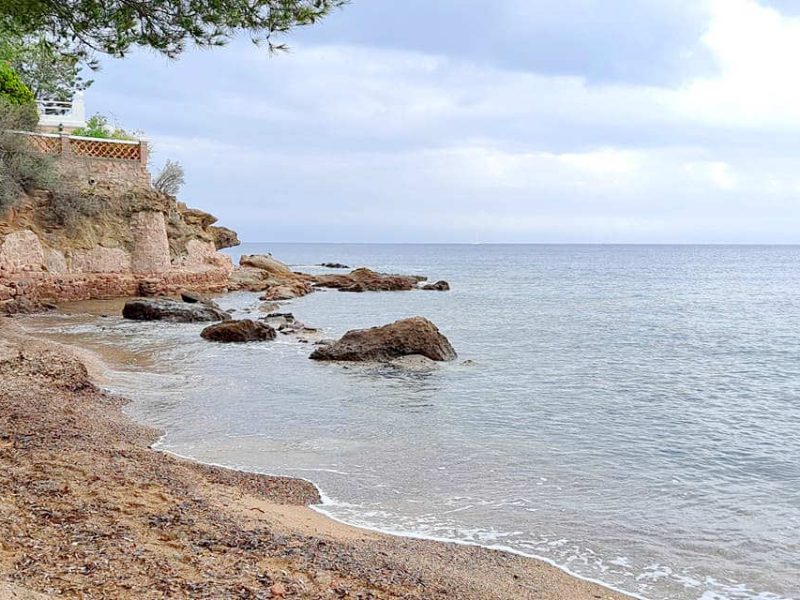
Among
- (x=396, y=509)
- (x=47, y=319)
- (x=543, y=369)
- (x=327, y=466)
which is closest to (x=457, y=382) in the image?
(x=543, y=369)

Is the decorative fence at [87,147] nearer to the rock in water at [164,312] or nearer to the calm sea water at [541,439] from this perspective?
the rock in water at [164,312]

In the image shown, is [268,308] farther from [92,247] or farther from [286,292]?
[286,292]

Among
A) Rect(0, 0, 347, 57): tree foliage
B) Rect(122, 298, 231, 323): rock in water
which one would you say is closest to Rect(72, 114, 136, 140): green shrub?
Rect(122, 298, 231, 323): rock in water

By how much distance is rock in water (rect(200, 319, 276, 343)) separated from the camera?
20.3 meters

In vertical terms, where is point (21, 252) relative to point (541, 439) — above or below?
above

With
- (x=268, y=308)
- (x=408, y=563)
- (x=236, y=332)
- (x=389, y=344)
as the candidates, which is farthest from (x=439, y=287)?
(x=408, y=563)

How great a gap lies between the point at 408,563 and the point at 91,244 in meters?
27.9

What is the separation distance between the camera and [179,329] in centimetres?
2259

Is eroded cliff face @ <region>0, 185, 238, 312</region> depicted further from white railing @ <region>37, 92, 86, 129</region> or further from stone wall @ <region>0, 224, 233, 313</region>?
white railing @ <region>37, 92, 86, 129</region>

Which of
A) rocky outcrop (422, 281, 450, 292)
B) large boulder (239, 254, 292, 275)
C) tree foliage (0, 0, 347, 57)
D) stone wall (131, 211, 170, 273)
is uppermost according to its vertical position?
tree foliage (0, 0, 347, 57)

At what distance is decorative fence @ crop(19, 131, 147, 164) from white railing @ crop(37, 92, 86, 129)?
2.28 metres

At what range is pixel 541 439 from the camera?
10.6 meters

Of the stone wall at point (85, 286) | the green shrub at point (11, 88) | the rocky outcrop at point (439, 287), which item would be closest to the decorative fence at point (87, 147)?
the green shrub at point (11, 88)

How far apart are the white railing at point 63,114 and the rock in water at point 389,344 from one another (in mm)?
21002
